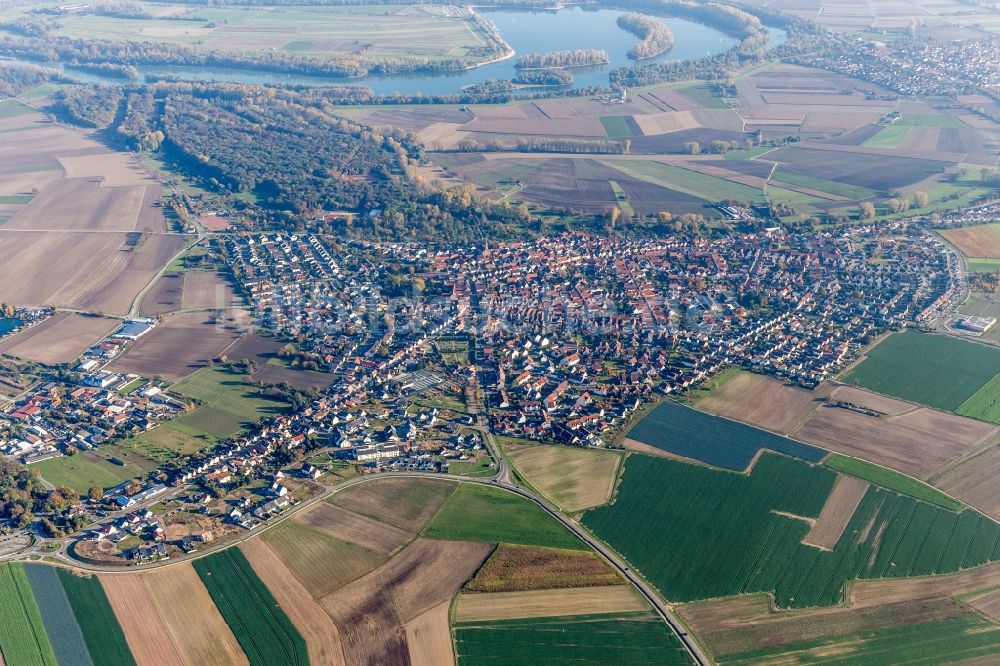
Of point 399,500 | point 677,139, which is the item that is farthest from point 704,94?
point 399,500

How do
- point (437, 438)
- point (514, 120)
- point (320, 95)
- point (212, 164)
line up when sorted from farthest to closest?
point (320, 95) → point (514, 120) → point (212, 164) → point (437, 438)

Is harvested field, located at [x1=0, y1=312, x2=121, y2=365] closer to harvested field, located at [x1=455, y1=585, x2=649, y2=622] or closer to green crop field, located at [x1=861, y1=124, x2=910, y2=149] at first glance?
harvested field, located at [x1=455, y1=585, x2=649, y2=622]

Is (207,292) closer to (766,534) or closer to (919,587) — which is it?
(766,534)

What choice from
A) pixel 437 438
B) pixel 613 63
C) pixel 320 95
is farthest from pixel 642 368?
pixel 613 63

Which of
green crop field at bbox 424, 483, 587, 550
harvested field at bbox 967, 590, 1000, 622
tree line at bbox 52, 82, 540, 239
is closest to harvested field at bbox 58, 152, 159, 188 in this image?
tree line at bbox 52, 82, 540, 239

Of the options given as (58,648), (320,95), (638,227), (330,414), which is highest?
(320,95)

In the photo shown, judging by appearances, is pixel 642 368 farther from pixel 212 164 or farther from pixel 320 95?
pixel 320 95
